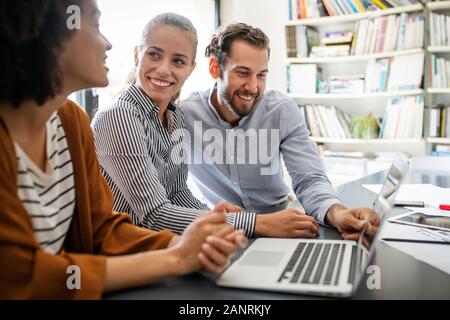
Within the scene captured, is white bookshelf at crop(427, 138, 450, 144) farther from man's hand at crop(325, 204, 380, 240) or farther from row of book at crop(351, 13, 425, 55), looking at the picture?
man's hand at crop(325, 204, 380, 240)

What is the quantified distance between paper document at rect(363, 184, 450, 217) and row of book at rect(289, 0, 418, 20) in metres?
1.96

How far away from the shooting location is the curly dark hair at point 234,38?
1.79 metres

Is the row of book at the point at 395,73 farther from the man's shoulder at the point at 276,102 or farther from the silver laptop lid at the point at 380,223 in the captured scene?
the silver laptop lid at the point at 380,223

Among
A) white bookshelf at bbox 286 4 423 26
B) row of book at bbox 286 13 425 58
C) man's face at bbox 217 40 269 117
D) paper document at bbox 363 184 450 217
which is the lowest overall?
paper document at bbox 363 184 450 217

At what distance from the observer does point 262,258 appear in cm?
89

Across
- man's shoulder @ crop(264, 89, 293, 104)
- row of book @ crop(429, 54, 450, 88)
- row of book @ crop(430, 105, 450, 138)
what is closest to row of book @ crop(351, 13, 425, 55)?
row of book @ crop(429, 54, 450, 88)

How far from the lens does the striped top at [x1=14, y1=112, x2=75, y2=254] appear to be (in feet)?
2.43

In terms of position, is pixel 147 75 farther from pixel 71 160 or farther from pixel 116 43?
pixel 116 43

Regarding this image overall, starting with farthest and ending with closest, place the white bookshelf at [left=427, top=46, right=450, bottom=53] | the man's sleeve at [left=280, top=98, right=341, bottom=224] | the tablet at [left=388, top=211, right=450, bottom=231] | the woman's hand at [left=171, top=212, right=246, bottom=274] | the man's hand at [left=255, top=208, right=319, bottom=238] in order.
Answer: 1. the white bookshelf at [left=427, top=46, right=450, bottom=53]
2. the man's sleeve at [left=280, top=98, right=341, bottom=224]
3. the tablet at [left=388, top=211, right=450, bottom=231]
4. the man's hand at [left=255, top=208, right=319, bottom=238]
5. the woman's hand at [left=171, top=212, right=246, bottom=274]

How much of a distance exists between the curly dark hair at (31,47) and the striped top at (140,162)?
1.39 ft

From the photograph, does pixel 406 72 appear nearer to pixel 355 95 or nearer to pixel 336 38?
pixel 355 95

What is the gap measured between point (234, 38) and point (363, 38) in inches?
77.3
